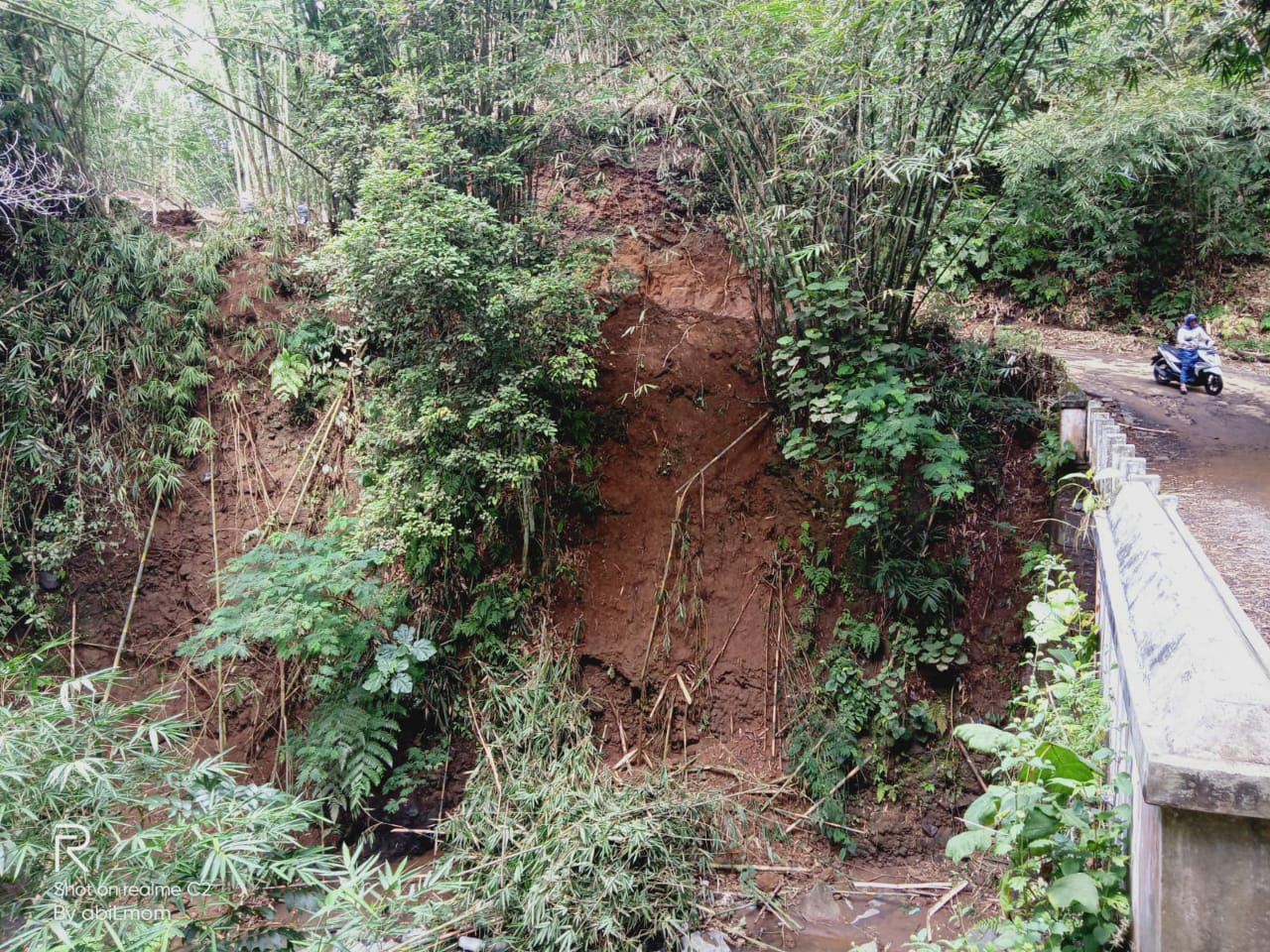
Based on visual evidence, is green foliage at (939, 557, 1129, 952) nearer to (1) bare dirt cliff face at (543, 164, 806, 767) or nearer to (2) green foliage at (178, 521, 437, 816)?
(1) bare dirt cliff face at (543, 164, 806, 767)

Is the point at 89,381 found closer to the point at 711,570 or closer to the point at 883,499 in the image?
the point at 711,570

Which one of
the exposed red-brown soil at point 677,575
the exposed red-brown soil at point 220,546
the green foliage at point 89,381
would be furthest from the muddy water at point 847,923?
the green foliage at point 89,381

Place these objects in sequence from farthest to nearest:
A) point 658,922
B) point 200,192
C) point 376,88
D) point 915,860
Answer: point 200,192
point 376,88
point 915,860
point 658,922

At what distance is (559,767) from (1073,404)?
13.9ft

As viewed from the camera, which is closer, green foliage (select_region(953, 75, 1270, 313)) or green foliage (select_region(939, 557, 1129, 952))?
green foliage (select_region(939, 557, 1129, 952))

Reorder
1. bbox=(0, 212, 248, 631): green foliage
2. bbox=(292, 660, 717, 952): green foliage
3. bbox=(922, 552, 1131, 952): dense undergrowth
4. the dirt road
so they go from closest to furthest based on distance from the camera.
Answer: bbox=(922, 552, 1131, 952): dense undergrowth → bbox=(292, 660, 717, 952): green foliage → the dirt road → bbox=(0, 212, 248, 631): green foliage

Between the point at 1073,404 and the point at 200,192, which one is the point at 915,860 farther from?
the point at 200,192

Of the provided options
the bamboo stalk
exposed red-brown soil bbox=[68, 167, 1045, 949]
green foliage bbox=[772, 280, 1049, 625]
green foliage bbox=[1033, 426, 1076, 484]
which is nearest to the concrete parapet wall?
green foliage bbox=[772, 280, 1049, 625]

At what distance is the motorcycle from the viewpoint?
6602mm

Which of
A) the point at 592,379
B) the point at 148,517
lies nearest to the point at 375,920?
the point at 592,379

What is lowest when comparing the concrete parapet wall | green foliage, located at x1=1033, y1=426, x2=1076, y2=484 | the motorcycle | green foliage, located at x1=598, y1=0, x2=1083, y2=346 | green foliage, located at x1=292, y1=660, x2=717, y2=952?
green foliage, located at x1=292, y1=660, x2=717, y2=952

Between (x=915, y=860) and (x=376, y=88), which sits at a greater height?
(x=376, y=88)

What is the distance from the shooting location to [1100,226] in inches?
363

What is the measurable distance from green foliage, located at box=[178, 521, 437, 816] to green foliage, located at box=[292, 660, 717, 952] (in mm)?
606
